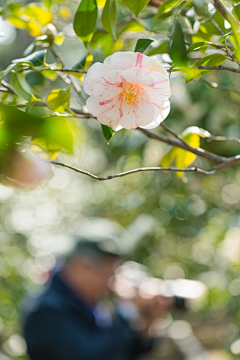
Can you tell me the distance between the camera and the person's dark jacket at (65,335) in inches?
68.5

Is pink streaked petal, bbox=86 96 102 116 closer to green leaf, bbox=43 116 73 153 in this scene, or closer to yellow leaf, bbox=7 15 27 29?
green leaf, bbox=43 116 73 153

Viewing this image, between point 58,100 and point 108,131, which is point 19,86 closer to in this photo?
point 58,100

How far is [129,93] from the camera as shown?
449 mm

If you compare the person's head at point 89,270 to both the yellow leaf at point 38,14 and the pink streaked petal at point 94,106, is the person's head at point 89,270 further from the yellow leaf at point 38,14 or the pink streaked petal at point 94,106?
the pink streaked petal at point 94,106

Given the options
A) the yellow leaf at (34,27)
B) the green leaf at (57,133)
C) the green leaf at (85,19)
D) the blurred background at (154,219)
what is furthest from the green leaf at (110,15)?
the green leaf at (57,133)

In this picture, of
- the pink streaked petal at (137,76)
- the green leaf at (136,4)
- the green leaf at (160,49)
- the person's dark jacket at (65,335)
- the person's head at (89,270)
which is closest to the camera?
the pink streaked petal at (137,76)

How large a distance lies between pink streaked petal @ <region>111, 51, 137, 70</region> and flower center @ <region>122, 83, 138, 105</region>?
28mm

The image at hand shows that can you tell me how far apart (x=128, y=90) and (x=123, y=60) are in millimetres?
44

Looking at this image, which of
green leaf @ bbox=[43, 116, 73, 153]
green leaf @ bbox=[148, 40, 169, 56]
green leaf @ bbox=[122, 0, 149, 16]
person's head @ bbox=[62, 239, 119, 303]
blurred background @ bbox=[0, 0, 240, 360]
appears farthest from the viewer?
person's head @ bbox=[62, 239, 119, 303]

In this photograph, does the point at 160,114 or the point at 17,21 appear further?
the point at 17,21

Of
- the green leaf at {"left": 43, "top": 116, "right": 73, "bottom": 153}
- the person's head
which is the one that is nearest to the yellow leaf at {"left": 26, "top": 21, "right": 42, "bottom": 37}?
the green leaf at {"left": 43, "top": 116, "right": 73, "bottom": 153}

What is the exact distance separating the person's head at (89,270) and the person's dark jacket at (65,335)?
11 cm

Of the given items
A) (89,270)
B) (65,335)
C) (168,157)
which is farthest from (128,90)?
(89,270)

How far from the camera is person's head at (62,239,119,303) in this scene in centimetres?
204
